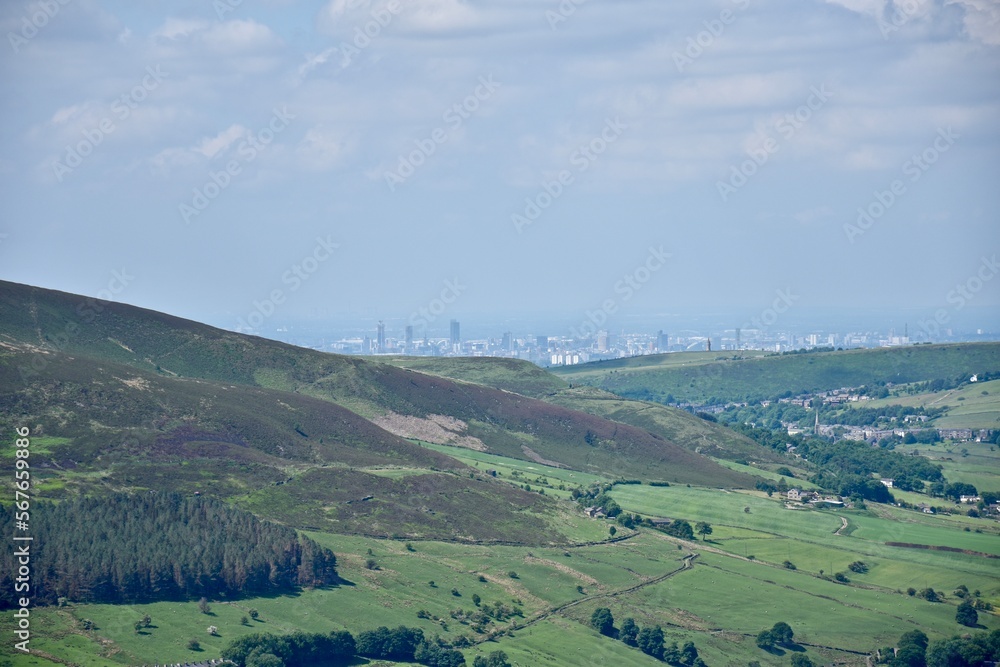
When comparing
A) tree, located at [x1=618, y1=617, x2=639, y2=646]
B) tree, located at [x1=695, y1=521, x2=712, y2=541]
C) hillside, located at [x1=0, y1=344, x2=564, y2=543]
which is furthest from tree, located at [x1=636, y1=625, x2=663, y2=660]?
tree, located at [x1=695, y1=521, x2=712, y2=541]

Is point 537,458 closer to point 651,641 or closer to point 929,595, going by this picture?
point 929,595

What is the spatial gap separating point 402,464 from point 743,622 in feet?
160

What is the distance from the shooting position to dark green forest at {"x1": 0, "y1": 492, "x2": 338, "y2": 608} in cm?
9000

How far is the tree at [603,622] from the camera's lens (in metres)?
101

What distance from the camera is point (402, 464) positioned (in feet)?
468

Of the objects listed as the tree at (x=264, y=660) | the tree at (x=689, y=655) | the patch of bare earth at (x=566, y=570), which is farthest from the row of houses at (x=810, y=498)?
the tree at (x=264, y=660)

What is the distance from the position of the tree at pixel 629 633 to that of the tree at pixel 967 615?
27.8m

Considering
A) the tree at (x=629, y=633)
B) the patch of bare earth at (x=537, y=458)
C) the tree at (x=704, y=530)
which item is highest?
the patch of bare earth at (x=537, y=458)

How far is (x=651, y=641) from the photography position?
323 ft

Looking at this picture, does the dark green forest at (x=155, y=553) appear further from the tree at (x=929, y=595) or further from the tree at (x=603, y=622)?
the tree at (x=929, y=595)

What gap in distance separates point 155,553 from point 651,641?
36514 millimetres

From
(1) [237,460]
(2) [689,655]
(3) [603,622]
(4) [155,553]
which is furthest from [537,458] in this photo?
(4) [155,553]

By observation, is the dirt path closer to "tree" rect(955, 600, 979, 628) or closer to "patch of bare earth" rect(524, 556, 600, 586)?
"patch of bare earth" rect(524, 556, 600, 586)

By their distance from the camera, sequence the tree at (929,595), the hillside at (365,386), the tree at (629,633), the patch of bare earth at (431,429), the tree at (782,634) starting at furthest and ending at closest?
the patch of bare earth at (431,429) < the hillside at (365,386) < the tree at (929,595) < the tree at (782,634) < the tree at (629,633)
